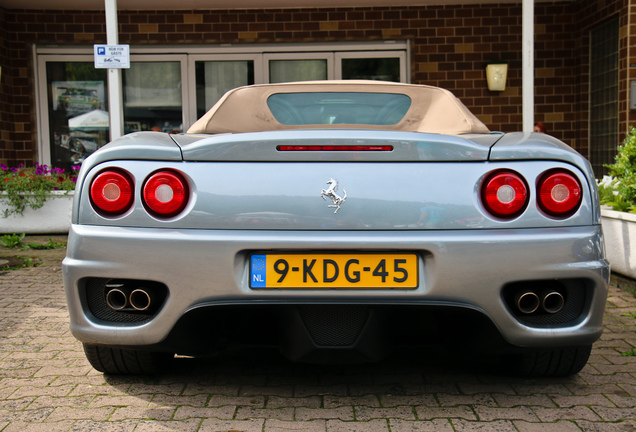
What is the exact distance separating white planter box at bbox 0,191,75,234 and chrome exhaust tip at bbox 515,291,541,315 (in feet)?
20.2

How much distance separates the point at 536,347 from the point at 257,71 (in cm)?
816

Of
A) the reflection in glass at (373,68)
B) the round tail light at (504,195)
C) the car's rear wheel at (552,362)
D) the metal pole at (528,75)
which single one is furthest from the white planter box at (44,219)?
the round tail light at (504,195)

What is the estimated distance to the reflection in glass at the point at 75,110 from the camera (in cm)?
982

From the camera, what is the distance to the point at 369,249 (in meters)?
2.13

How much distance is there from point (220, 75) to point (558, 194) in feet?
26.9

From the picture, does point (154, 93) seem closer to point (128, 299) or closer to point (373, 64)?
point (373, 64)

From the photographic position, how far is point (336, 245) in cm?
212

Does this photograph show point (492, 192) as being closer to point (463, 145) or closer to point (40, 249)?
point (463, 145)

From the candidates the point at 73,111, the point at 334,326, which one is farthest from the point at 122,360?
the point at 73,111

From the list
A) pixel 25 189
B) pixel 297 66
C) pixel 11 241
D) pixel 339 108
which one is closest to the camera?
pixel 339 108

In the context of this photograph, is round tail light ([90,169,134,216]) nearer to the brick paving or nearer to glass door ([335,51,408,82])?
the brick paving

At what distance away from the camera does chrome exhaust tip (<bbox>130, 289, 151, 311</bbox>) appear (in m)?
2.23

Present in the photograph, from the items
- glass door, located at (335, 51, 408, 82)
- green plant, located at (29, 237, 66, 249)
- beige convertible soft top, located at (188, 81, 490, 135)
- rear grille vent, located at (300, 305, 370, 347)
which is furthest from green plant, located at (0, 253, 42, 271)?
glass door, located at (335, 51, 408, 82)

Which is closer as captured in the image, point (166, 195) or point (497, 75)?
point (166, 195)
